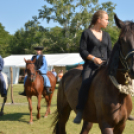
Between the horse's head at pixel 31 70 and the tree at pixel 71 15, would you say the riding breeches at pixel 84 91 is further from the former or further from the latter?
the tree at pixel 71 15

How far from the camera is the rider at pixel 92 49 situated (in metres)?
4.18

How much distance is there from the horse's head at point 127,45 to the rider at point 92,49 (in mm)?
770

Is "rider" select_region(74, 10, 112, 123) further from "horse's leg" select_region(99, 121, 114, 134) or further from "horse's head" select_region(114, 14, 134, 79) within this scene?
"horse's head" select_region(114, 14, 134, 79)

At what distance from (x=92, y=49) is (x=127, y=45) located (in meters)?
1.19

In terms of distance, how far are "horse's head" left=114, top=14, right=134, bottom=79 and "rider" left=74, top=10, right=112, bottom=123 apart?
2.53 ft

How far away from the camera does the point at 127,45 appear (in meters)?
3.23

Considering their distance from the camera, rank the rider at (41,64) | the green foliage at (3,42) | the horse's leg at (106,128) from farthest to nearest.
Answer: the green foliage at (3,42), the rider at (41,64), the horse's leg at (106,128)

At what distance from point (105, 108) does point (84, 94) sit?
22.9 inches

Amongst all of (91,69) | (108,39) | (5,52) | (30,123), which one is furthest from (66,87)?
(5,52)

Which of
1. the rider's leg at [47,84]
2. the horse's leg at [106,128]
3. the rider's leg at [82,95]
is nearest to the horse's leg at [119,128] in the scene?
the horse's leg at [106,128]

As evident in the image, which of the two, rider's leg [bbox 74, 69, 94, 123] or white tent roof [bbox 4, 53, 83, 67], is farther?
white tent roof [bbox 4, 53, 83, 67]

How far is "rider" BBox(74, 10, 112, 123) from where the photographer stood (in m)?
4.18

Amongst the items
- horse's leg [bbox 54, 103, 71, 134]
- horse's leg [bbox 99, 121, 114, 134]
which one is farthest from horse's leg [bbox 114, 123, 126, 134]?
horse's leg [bbox 54, 103, 71, 134]

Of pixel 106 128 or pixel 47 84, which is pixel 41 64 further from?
pixel 106 128
